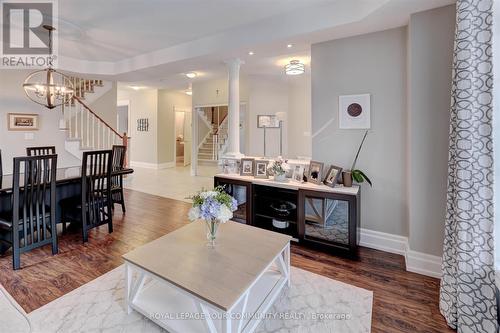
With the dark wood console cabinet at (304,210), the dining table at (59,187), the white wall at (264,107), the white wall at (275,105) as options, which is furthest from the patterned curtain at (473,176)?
the white wall at (264,107)

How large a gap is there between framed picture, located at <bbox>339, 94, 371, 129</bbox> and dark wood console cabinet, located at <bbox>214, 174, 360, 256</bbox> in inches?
32.6

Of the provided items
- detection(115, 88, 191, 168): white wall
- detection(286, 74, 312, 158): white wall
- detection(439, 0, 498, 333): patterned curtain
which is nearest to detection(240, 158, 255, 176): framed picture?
detection(439, 0, 498, 333): patterned curtain

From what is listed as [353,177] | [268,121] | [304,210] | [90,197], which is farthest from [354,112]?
[268,121]

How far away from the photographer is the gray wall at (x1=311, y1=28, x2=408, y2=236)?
2932 millimetres

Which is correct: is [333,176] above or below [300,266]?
above

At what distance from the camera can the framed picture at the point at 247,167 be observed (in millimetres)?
3752

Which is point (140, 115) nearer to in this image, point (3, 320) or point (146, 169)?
point (146, 169)

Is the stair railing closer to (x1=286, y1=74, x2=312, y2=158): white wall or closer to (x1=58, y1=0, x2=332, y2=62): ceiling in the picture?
(x1=58, y1=0, x2=332, y2=62): ceiling

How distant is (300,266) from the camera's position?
2643mm

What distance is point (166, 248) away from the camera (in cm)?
195

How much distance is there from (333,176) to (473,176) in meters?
1.45

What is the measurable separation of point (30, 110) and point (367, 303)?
21.5 feet

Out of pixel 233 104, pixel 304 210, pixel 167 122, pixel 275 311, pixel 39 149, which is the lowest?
pixel 275 311

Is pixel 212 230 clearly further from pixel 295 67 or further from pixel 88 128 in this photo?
pixel 88 128
